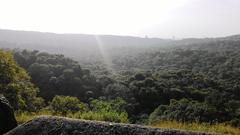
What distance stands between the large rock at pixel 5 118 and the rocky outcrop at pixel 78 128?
291 cm

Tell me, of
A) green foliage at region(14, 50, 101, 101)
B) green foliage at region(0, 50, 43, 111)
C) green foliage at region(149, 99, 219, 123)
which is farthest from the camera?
green foliage at region(14, 50, 101, 101)

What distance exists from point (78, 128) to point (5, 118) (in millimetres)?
3477

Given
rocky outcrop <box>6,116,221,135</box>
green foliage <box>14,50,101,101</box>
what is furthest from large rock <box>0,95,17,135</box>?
green foliage <box>14,50,101,101</box>

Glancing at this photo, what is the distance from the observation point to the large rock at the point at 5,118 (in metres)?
7.45

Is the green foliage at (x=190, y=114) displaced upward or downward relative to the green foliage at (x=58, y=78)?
upward

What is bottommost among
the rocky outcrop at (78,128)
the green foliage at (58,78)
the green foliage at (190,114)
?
the green foliage at (58,78)

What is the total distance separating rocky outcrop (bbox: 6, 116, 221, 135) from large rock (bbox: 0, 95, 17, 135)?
115 inches

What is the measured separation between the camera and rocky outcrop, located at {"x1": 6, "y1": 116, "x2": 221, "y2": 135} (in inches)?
171

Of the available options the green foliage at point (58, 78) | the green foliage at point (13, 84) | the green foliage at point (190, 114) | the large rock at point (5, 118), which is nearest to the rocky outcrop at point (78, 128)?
the large rock at point (5, 118)

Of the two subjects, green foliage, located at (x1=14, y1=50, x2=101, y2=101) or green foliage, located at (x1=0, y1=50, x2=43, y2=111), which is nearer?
green foliage, located at (x1=0, y1=50, x2=43, y2=111)

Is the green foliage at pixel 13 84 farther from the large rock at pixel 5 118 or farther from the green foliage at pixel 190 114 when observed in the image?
the large rock at pixel 5 118

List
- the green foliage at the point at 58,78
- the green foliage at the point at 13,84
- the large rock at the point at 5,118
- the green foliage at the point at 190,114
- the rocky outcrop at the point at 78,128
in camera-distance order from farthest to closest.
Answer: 1. the green foliage at the point at 58,78
2. the green foliage at the point at 13,84
3. the green foliage at the point at 190,114
4. the large rock at the point at 5,118
5. the rocky outcrop at the point at 78,128

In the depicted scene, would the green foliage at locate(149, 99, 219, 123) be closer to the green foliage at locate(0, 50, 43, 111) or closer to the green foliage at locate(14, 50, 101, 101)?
the green foliage at locate(0, 50, 43, 111)

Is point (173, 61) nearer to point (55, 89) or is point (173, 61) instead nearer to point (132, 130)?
point (55, 89)
